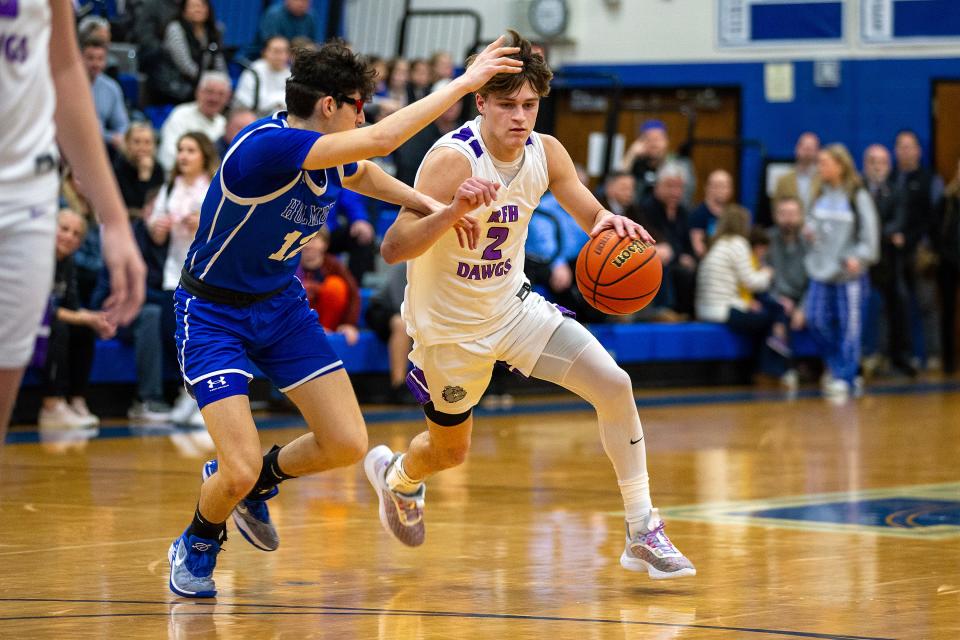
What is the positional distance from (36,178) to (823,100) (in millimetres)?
15571

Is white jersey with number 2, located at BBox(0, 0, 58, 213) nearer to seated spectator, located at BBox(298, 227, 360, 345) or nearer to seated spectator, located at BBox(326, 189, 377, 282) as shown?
seated spectator, located at BBox(298, 227, 360, 345)

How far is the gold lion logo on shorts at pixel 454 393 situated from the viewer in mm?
5656

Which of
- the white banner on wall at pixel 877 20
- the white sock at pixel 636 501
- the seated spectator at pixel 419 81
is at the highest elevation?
the white banner on wall at pixel 877 20

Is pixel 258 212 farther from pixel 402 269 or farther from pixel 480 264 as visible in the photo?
pixel 402 269

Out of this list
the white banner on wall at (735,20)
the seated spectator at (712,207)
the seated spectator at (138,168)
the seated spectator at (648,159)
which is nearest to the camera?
the seated spectator at (138,168)

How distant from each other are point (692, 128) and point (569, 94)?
1762 millimetres

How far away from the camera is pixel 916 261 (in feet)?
53.3

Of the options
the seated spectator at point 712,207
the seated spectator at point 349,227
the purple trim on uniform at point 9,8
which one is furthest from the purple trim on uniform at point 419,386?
the seated spectator at point 712,207

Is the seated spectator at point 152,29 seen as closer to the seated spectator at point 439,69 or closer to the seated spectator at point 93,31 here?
the seated spectator at point 93,31

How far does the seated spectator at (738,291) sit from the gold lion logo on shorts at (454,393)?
8986 mm

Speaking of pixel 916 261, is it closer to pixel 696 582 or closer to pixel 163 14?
pixel 163 14

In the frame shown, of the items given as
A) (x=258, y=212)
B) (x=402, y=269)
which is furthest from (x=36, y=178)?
(x=402, y=269)

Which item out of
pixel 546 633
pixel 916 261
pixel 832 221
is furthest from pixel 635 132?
pixel 546 633

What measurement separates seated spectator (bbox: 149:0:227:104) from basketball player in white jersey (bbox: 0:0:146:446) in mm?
10488
